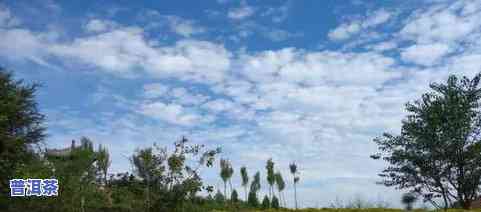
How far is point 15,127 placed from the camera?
2889cm

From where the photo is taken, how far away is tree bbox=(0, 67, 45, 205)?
2584 cm

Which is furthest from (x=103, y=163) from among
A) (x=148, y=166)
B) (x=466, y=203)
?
(x=466, y=203)

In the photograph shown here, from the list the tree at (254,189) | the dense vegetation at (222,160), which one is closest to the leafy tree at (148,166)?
the dense vegetation at (222,160)

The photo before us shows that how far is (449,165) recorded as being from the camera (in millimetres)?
28094

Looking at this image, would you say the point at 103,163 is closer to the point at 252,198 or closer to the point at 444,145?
the point at 444,145

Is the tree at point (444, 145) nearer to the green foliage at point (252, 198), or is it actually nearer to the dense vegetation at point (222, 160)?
the dense vegetation at point (222, 160)

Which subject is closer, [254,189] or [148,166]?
[148,166]

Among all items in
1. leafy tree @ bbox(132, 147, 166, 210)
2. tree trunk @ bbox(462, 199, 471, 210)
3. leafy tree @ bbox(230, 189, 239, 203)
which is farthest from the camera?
leafy tree @ bbox(230, 189, 239, 203)

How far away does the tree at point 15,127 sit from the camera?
25837 mm

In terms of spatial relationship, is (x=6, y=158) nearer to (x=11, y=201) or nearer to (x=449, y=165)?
(x=11, y=201)

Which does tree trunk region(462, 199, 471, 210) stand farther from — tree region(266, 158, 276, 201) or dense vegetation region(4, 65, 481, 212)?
tree region(266, 158, 276, 201)

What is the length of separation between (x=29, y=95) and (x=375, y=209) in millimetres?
19632

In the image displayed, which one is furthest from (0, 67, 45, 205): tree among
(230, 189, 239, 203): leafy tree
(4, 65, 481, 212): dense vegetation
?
(230, 189, 239, 203): leafy tree

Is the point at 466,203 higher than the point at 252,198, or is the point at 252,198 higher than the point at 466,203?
the point at 252,198
